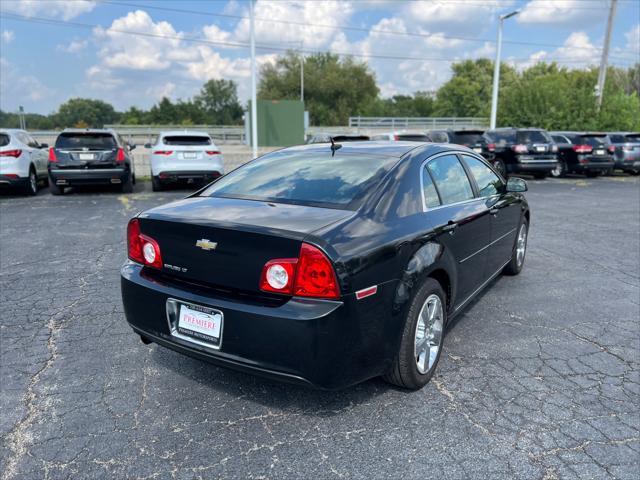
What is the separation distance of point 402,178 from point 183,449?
206 centimetres

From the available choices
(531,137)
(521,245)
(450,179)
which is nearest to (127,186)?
(521,245)

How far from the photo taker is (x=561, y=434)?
2.80m

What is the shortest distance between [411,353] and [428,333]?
30 cm

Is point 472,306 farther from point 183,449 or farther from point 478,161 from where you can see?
point 183,449

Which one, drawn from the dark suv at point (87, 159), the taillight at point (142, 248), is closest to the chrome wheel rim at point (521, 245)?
the taillight at point (142, 248)

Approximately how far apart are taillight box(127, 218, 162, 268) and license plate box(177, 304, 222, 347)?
395mm

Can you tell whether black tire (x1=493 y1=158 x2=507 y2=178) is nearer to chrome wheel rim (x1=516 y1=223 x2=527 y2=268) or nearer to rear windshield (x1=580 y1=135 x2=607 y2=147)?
rear windshield (x1=580 y1=135 x2=607 y2=147)

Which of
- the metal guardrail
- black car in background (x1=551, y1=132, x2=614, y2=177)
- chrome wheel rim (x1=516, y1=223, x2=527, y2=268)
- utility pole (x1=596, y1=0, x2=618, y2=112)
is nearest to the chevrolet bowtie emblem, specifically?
chrome wheel rim (x1=516, y1=223, x2=527, y2=268)

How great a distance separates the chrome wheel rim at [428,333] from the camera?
3195 mm

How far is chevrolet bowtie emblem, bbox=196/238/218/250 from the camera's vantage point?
2826mm

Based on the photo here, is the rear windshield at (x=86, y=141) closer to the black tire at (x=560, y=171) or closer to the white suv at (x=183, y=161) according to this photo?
the white suv at (x=183, y=161)

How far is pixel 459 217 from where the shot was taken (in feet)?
12.3

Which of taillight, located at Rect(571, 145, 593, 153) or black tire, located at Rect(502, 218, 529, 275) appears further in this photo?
taillight, located at Rect(571, 145, 593, 153)

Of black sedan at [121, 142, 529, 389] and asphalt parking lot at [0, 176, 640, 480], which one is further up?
black sedan at [121, 142, 529, 389]
